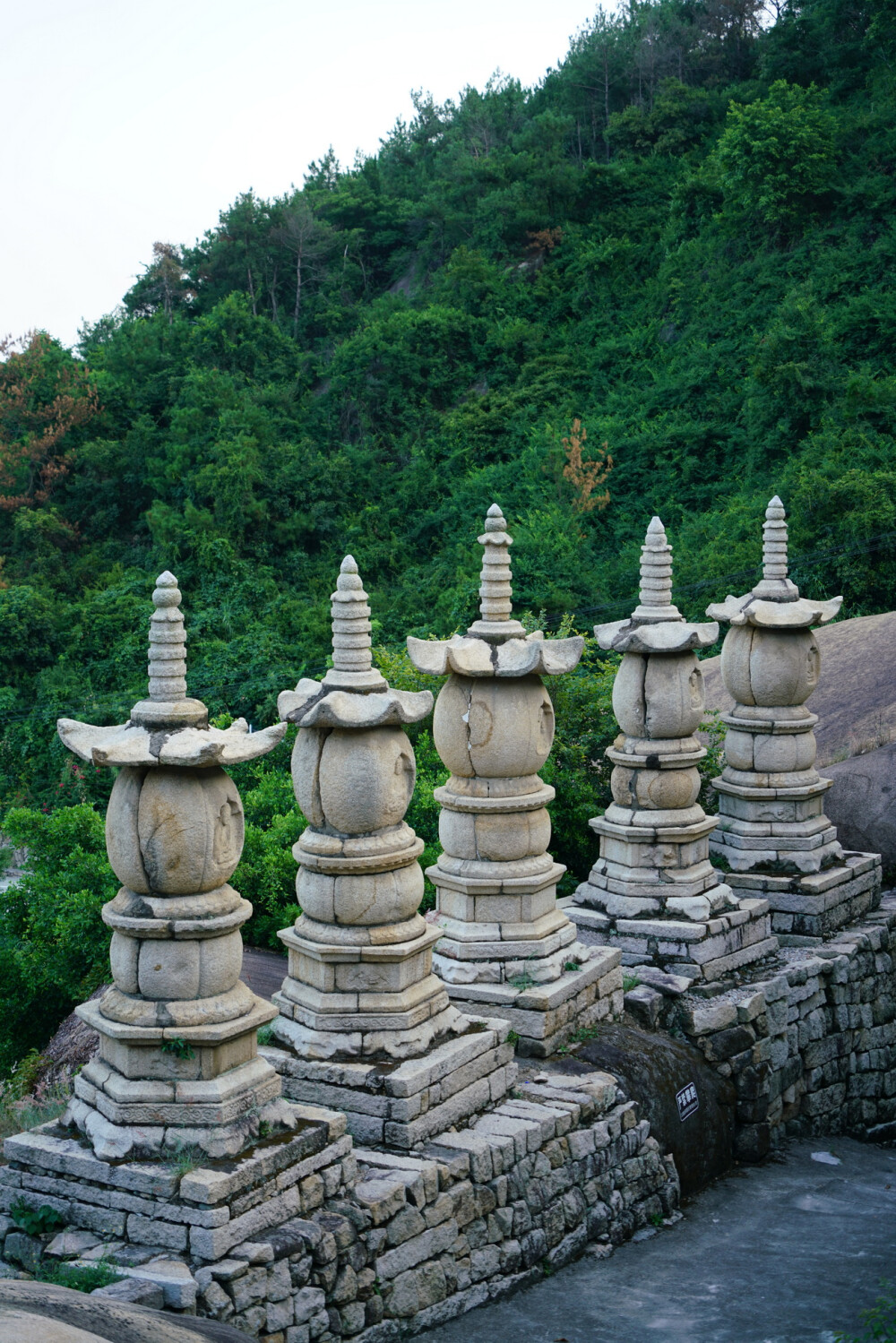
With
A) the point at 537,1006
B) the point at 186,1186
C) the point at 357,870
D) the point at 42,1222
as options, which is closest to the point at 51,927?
the point at 537,1006

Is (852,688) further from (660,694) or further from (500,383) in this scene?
(500,383)

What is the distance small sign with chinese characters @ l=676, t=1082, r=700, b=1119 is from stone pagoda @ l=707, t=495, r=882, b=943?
2.91 m

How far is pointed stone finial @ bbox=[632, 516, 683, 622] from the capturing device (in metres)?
12.1

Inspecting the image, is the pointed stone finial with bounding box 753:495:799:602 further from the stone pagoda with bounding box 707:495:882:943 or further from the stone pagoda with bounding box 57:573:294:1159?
the stone pagoda with bounding box 57:573:294:1159

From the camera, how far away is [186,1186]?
291 inches

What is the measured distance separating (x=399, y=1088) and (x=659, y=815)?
4.31 m

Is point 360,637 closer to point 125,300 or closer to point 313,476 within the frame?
point 313,476

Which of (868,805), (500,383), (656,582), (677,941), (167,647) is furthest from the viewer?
(500,383)

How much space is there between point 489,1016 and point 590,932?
239cm

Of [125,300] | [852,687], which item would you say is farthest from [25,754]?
[125,300]

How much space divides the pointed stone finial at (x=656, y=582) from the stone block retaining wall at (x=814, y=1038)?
318 cm

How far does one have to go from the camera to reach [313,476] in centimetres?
4091

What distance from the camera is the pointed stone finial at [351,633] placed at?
9234 mm

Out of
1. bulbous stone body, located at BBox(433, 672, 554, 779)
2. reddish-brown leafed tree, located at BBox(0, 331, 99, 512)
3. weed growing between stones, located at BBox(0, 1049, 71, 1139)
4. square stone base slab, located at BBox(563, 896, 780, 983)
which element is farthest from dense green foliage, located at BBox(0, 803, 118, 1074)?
reddish-brown leafed tree, located at BBox(0, 331, 99, 512)
